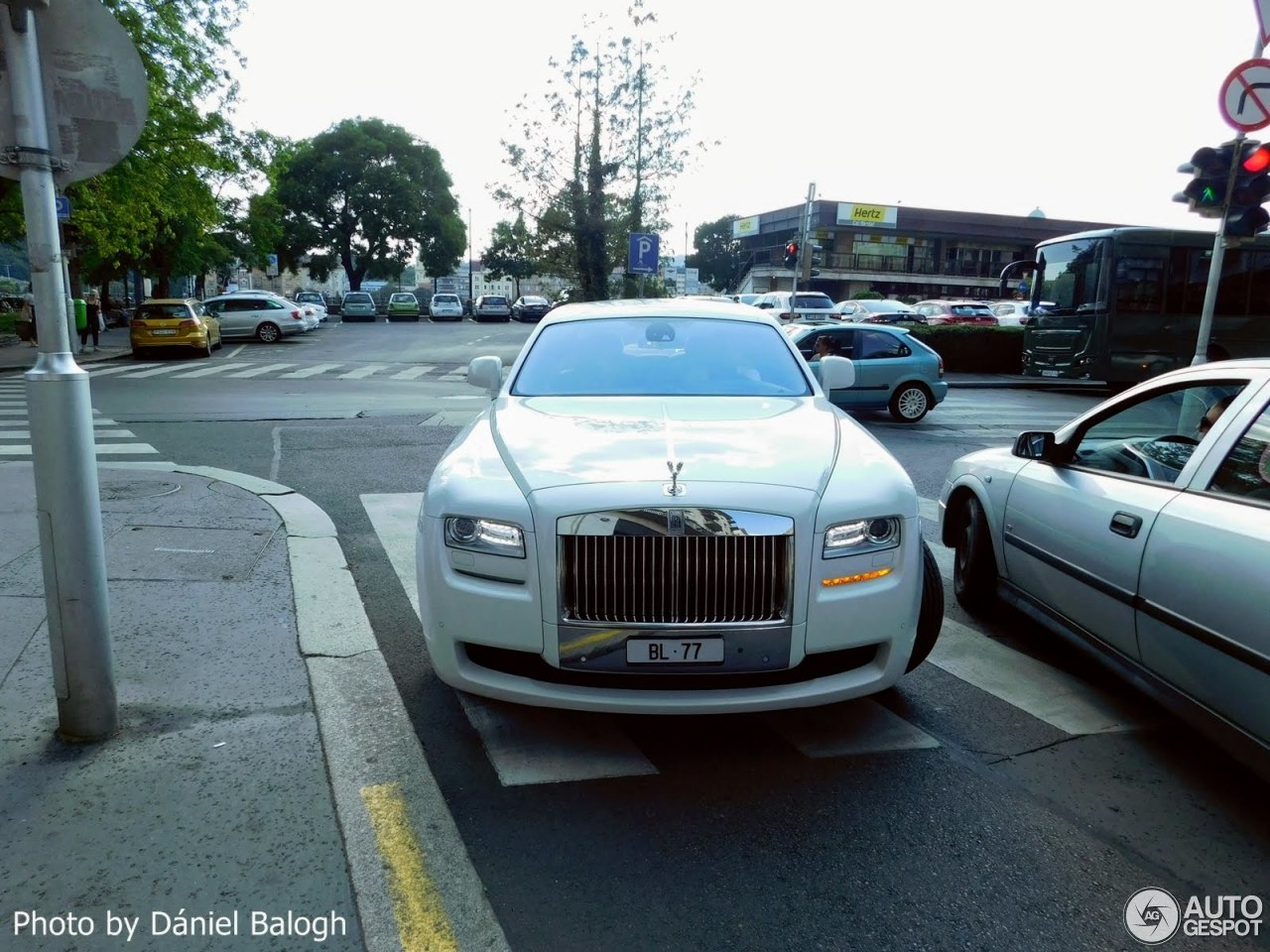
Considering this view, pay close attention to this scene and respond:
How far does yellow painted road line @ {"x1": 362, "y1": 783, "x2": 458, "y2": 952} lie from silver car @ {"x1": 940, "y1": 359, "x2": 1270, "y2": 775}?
2.46 meters

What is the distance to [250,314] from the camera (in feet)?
103

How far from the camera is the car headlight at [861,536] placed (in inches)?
126

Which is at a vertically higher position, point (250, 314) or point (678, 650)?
point (678, 650)

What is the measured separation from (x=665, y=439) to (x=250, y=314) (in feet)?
102

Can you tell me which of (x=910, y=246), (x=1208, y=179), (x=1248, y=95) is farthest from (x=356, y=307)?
(x=1248, y=95)

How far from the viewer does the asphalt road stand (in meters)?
2.53

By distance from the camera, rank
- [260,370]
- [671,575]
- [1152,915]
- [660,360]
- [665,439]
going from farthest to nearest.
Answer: [260,370]
[660,360]
[665,439]
[671,575]
[1152,915]

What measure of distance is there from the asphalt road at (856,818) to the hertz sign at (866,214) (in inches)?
2473

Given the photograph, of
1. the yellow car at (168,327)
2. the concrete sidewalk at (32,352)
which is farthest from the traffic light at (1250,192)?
the yellow car at (168,327)

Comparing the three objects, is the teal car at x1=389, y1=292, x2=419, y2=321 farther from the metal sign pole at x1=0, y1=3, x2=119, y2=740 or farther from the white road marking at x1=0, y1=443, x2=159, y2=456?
the metal sign pole at x1=0, y1=3, x2=119, y2=740

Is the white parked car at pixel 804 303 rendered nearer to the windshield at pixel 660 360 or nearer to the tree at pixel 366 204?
the windshield at pixel 660 360

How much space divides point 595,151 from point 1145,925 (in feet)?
84.4

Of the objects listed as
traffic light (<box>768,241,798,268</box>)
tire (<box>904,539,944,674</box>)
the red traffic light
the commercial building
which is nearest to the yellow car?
traffic light (<box>768,241,798,268</box>)

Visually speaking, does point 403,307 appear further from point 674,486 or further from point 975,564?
point 674,486
